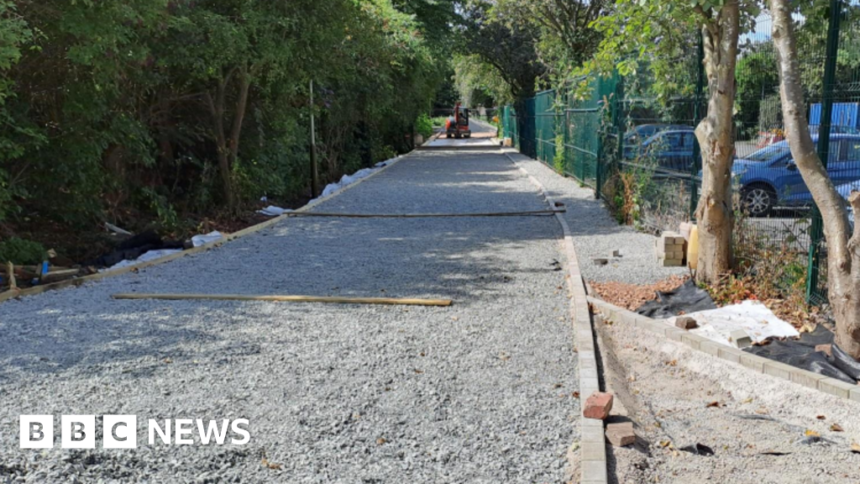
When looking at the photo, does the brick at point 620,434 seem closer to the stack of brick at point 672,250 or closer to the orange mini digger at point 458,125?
the stack of brick at point 672,250

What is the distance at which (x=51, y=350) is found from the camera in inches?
230

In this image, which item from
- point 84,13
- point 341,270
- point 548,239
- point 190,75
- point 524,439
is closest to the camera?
point 524,439

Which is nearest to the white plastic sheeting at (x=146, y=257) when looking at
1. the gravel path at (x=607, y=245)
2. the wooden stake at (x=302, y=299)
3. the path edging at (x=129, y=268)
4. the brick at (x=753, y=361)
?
the path edging at (x=129, y=268)

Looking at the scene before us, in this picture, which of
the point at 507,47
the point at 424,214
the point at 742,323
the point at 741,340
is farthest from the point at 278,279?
→ the point at 507,47

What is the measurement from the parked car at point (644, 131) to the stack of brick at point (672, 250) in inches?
62.3

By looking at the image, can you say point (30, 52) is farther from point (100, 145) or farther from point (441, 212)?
point (441, 212)

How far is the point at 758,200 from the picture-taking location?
7383mm

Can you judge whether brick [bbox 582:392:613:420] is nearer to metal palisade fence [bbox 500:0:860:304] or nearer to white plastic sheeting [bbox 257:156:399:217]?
metal palisade fence [bbox 500:0:860:304]

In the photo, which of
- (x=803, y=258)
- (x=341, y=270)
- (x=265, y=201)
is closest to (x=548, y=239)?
(x=341, y=270)

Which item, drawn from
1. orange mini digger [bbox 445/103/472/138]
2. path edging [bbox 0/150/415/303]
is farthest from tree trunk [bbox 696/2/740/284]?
orange mini digger [bbox 445/103/472/138]

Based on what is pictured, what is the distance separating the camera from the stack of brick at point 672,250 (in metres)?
8.56

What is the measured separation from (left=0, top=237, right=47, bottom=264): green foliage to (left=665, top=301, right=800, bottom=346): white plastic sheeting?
6979 millimetres

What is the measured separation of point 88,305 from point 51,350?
1.52 meters

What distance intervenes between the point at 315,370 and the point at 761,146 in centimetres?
463
